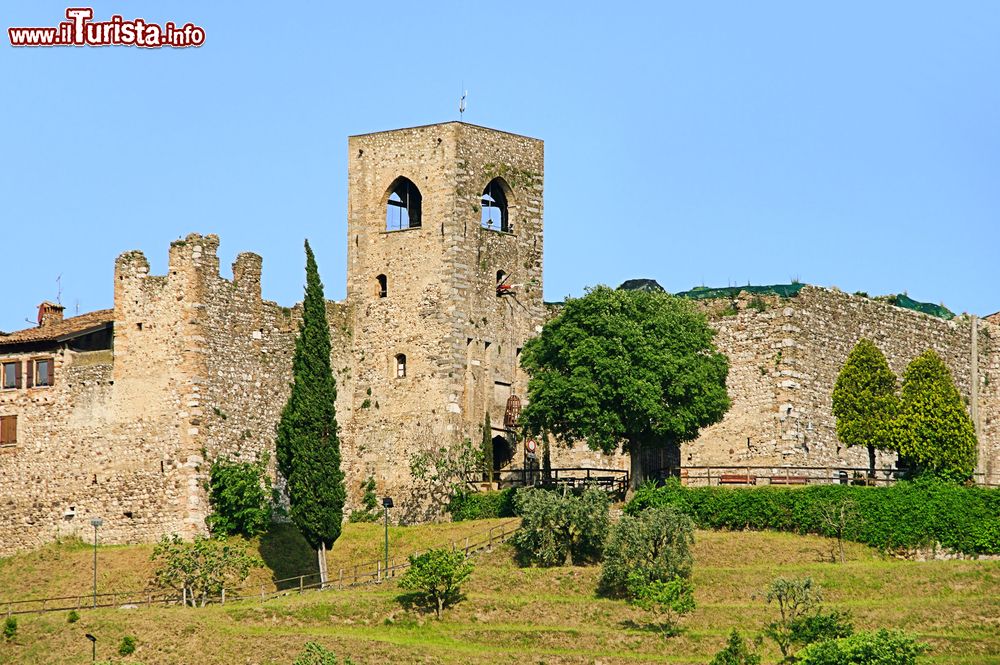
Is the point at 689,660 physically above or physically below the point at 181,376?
below

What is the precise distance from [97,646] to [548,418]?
1956 cm

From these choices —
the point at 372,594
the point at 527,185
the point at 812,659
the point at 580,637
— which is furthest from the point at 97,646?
the point at 527,185

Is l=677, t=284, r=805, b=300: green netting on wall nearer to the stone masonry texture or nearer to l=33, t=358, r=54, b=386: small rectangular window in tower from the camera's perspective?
the stone masonry texture

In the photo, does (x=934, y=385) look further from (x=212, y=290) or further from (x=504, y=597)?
(x=212, y=290)

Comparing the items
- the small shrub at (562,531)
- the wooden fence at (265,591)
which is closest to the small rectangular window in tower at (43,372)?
the wooden fence at (265,591)

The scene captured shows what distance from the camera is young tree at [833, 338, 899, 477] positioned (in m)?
88.7

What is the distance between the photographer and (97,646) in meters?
75.1

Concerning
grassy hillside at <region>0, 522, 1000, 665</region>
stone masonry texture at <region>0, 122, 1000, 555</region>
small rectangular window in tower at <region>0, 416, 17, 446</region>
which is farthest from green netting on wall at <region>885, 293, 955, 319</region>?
small rectangular window in tower at <region>0, 416, 17, 446</region>

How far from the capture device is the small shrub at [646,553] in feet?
255

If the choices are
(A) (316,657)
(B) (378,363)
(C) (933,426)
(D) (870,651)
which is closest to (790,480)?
(C) (933,426)

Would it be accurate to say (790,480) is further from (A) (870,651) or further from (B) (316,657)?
(B) (316,657)

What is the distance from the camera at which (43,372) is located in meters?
89.7

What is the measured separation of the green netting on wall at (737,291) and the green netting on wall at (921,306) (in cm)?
629

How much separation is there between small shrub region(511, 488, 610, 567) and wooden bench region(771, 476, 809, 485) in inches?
337
